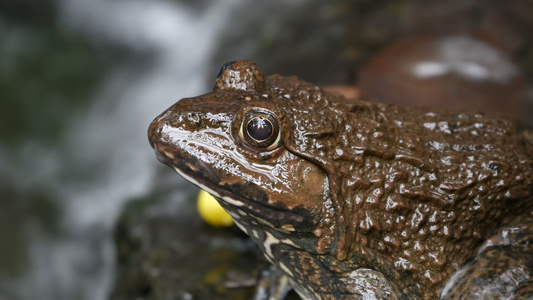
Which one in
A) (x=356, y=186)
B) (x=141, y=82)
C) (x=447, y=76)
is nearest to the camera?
(x=356, y=186)

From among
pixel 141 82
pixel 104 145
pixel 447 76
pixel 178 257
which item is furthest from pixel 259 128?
pixel 141 82

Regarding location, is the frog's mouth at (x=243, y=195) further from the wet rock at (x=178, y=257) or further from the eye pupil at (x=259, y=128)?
the wet rock at (x=178, y=257)

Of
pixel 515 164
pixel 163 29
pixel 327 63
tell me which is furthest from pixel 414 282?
pixel 163 29

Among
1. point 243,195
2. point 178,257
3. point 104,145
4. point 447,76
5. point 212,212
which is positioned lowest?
point 178,257

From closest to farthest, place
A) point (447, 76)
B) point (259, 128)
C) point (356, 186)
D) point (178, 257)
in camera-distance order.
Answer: point (259, 128) < point (356, 186) < point (178, 257) < point (447, 76)

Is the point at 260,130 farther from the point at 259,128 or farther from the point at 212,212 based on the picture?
the point at 212,212

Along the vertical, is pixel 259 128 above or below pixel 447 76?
below

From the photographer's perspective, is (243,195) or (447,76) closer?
(243,195)

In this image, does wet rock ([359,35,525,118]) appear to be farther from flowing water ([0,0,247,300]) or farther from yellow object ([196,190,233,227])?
A: flowing water ([0,0,247,300])
